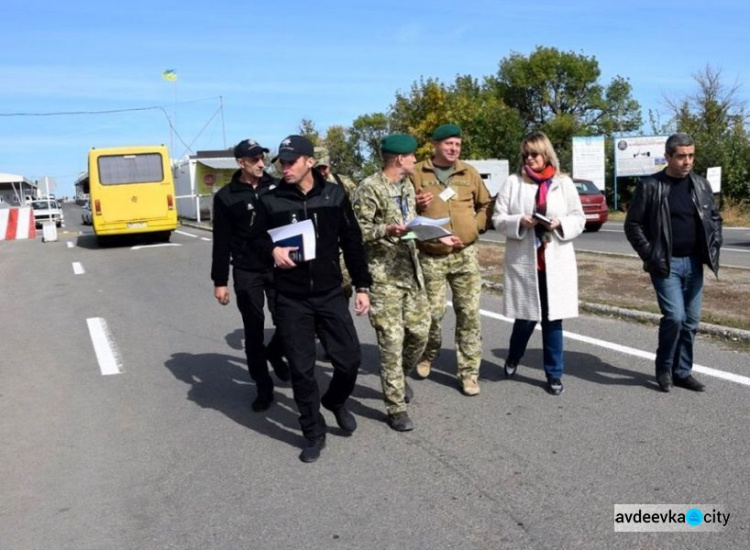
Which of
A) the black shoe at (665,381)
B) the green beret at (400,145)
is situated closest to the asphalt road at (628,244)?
the black shoe at (665,381)

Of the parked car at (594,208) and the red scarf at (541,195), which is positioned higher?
the red scarf at (541,195)

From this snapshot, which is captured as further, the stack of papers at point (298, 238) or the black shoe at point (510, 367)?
the black shoe at point (510, 367)

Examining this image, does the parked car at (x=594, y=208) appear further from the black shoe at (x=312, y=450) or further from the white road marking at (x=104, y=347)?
the black shoe at (x=312, y=450)

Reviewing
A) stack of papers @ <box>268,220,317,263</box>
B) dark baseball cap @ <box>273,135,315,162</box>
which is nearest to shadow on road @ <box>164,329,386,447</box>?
stack of papers @ <box>268,220,317,263</box>

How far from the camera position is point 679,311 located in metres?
5.30

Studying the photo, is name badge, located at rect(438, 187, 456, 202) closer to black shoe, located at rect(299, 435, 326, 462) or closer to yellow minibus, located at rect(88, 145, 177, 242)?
black shoe, located at rect(299, 435, 326, 462)

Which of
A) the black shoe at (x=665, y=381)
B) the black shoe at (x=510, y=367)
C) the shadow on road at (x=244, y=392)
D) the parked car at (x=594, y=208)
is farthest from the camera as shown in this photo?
the parked car at (x=594, y=208)

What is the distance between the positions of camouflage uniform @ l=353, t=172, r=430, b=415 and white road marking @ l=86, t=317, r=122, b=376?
10.0ft

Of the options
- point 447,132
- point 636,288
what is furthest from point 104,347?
point 636,288

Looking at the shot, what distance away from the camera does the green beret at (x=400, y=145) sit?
4.96 metres

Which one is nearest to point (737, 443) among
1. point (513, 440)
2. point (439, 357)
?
point (513, 440)

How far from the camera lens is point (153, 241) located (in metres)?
23.1

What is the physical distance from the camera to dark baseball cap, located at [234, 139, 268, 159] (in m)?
5.48

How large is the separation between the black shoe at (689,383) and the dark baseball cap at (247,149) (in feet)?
11.4
